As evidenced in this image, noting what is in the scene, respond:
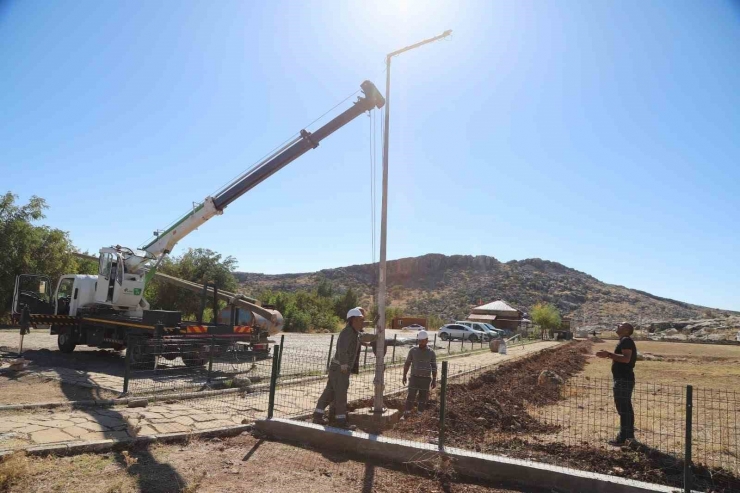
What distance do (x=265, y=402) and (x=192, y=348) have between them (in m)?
4.57

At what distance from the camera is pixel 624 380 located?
7711mm

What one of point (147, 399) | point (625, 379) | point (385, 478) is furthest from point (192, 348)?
point (625, 379)

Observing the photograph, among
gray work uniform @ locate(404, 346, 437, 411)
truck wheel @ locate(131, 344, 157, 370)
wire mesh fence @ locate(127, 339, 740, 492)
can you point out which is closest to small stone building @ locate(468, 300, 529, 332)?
wire mesh fence @ locate(127, 339, 740, 492)

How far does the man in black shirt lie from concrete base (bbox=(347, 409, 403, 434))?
319 centimetres

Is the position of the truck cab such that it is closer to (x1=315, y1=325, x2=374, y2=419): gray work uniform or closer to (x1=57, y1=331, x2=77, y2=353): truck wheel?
(x1=57, y1=331, x2=77, y2=353): truck wheel

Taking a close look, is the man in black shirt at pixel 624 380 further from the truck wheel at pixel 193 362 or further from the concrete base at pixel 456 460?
the truck wheel at pixel 193 362

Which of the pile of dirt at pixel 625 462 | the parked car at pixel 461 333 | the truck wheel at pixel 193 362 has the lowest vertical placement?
the parked car at pixel 461 333

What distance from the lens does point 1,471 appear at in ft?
15.6

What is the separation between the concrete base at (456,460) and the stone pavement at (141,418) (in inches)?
45.1

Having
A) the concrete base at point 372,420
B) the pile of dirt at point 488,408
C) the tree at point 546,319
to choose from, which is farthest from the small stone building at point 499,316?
the concrete base at point 372,420

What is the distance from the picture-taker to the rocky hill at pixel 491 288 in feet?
277

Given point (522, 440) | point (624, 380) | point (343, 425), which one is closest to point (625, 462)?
point (522, 440)

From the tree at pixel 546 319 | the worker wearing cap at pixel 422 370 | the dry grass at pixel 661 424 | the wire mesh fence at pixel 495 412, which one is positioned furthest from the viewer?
the tree at pixel 546 319

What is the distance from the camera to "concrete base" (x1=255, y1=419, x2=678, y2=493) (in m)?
5.16
